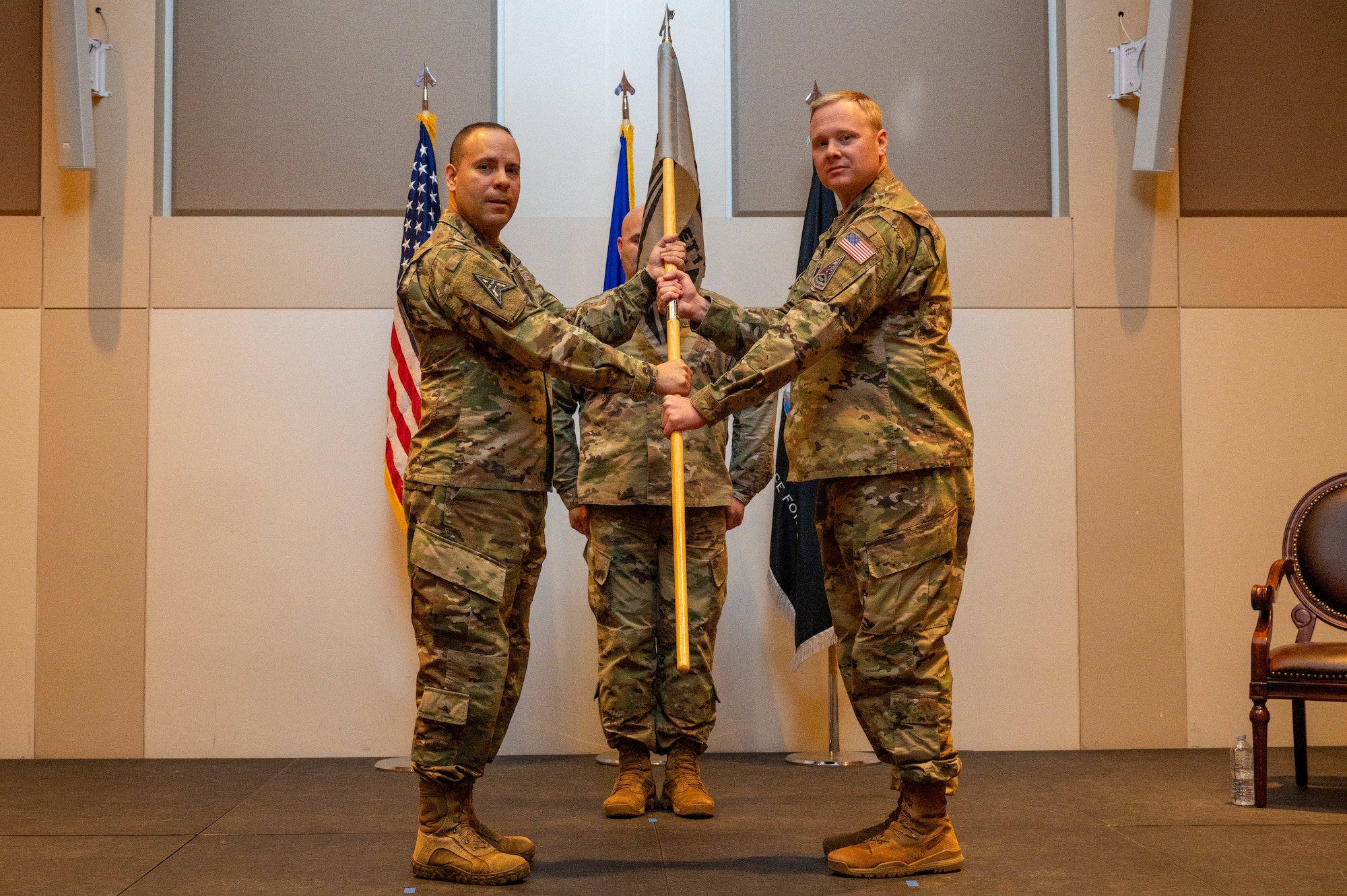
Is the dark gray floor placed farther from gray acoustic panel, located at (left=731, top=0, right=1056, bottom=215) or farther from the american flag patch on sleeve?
gray acoustic panel, located at (left=731, top=0, right=1056, bottom=215)

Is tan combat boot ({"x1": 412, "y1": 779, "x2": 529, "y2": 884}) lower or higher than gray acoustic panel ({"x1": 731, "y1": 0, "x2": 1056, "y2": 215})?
lower

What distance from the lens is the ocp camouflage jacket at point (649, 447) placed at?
3.36m

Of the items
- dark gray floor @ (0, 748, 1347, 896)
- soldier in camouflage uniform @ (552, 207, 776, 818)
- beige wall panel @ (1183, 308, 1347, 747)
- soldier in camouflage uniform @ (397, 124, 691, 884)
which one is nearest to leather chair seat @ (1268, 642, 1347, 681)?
dark gray floor @ (0, 748, 1347, 896)

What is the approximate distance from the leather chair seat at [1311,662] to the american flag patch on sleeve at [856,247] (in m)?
1.95

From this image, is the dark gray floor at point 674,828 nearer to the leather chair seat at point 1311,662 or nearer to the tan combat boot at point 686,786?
the tan combat boot at point 686,786

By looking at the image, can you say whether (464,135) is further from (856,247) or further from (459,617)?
(459,617)

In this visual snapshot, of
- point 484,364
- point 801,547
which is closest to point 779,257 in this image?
point 801,547

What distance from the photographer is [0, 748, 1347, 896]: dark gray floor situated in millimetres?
2516

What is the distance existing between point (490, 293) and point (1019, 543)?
268 centimetres

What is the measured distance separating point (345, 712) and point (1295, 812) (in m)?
3.22

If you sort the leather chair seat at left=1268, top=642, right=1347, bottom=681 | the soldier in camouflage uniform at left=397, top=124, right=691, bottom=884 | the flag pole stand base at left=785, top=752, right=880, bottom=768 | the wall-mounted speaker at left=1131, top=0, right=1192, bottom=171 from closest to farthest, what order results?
1. the soldier in camouflage uniform at left=397, top=124, right=691, bottom=884
2. the leather chair seat at left=1268, top=642, right=1347, bottom=681
3. the flag pole stand base at left=785, top=752, right=880, bottom=768
4. the wall-mounted speaker at left=1131, top=0, right=1192, bottom=171

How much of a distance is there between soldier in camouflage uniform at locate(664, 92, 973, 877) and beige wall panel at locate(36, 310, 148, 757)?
2.69 metres

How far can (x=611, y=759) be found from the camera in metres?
4.16

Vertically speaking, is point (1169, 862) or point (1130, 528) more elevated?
point (1130, 528)
